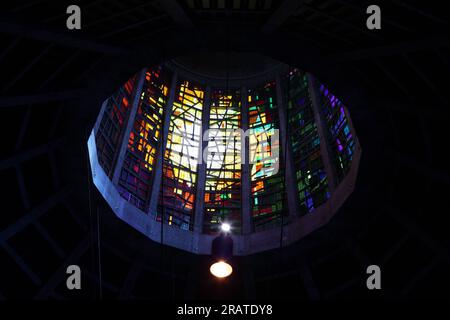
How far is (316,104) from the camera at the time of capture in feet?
72.6

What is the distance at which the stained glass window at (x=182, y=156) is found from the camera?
69.8 ft

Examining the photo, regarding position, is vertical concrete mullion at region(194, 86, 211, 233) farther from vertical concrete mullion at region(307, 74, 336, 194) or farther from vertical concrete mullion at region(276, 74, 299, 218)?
vertical concrete mullion at region(307, 74, 336, 194)

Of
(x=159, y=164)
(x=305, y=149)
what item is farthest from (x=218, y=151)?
(x=305, y=149)

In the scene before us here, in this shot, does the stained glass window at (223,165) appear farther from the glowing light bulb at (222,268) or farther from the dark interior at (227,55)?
the glowing light bulb at (222,268)

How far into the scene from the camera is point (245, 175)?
23.3 m

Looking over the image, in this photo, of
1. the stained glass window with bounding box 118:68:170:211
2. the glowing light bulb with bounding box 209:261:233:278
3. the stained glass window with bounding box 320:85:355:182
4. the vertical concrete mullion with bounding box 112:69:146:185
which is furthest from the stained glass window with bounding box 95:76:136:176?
the glowing light bulb with bounding box 209:261:233:278

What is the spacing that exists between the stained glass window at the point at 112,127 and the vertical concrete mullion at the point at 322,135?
8059 millimetres

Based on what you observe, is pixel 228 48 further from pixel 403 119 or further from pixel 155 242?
pixel 155 242

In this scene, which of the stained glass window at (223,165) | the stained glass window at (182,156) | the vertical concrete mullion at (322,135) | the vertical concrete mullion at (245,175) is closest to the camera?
the vertical concrete mullion at (322,135)

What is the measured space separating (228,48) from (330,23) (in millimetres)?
2734

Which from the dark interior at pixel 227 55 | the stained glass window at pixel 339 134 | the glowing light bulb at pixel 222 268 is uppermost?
the stained glass window at pixel 339 134

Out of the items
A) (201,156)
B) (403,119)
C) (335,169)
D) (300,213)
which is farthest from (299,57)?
(201,156)

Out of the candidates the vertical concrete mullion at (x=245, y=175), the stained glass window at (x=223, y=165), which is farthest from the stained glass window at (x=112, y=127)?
the vertical concrete mullion at (x=245, y=175)

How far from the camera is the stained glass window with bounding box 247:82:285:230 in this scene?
21.3 metres
